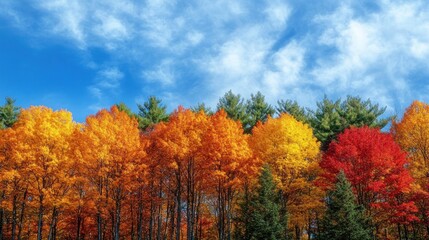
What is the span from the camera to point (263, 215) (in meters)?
29.2

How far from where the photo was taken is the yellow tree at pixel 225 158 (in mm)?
34406

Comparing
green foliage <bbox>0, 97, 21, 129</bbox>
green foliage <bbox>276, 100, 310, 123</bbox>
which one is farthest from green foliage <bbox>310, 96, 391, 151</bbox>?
green foliage <bbox>0, 97, 21, 129</bbox>

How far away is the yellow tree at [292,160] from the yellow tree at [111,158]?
12.2 metres

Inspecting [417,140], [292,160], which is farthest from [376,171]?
[417,140]

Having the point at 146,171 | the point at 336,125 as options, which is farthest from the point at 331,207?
the point at 336,125

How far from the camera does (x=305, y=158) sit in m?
39.4

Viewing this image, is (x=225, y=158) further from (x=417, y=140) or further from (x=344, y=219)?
(x=417, y=140)

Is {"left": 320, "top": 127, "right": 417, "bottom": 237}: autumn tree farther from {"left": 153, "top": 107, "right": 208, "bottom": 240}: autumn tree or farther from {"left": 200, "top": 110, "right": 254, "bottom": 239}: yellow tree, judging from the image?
{"left": 153, "top": 107, "right": 208, "bottom": 240}: autumn tree

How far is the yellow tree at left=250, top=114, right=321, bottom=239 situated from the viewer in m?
36.8

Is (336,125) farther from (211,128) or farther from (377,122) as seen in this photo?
(211,128)

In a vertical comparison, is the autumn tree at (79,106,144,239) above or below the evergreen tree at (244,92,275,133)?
below

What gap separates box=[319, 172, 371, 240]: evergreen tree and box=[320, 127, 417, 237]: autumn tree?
3.03 metres

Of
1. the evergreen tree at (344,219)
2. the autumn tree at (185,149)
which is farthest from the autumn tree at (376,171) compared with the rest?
the autumn tree at (185,149)

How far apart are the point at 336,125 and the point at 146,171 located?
24.3 metres
